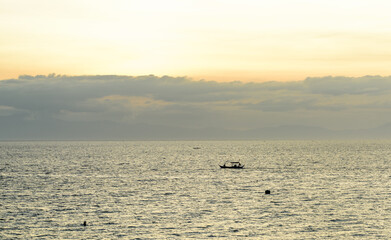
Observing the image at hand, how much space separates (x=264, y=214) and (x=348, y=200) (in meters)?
25.4

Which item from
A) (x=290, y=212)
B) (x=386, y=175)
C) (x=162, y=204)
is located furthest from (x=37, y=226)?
(x=386, y=175)

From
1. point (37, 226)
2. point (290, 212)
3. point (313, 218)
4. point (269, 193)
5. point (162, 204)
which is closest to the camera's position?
point (37, 226)

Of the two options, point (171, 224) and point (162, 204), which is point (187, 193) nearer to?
point (162, 204)

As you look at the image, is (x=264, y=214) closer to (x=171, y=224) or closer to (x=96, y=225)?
(x=171, y=224)

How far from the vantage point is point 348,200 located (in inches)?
4035

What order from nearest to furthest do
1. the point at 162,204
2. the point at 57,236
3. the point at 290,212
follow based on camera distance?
1. the point at 57,236
2. the point at 290,212
3. the point at 162,204

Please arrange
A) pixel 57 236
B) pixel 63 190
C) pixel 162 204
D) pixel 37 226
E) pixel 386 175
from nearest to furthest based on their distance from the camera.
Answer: pixel 57 236
pixel 37 226
pixel 162 204
pixel 63 190
pixel 386 175


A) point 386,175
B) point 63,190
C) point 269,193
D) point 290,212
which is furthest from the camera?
point 386,175

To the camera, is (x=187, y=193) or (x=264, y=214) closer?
(x=264, y=214)

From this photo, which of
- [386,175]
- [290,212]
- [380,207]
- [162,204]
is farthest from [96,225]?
[386,175]

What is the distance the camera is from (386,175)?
15912cm

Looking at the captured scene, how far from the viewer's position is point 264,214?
87.1 meters

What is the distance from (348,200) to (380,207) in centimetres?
987

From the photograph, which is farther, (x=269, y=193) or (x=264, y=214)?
(x=269, y=193)
